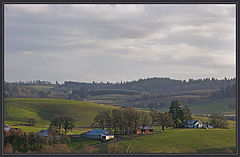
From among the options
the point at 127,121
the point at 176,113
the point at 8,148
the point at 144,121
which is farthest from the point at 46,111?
the point at 8,148

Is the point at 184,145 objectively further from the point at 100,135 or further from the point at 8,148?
the point at 8,148

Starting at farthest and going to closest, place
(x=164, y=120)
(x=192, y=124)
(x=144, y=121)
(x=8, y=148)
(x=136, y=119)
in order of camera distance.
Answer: (x=192, y=124) < (x=164, y=120) < (x=144, y=121) < (x=136, y=119) < (x=8, y=148)

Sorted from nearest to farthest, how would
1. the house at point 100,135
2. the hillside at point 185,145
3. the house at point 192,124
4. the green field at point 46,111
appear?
the hillside at point 185,145, the house at point 100,135, the house at point 192,124, the green field at point 46,111

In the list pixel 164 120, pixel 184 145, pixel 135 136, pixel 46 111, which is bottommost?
pixel 135 136

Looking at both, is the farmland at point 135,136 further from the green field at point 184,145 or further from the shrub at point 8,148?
the shrub at point 8,148

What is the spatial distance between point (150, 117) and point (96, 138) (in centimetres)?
2673

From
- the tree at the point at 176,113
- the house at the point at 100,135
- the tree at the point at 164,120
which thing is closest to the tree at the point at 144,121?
the tree at the point at 164,120

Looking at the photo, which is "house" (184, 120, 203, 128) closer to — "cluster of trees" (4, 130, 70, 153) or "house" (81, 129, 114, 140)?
"house" (81, 129, 114, 140)

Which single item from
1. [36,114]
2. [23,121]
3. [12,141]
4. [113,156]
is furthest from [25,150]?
[36,114]

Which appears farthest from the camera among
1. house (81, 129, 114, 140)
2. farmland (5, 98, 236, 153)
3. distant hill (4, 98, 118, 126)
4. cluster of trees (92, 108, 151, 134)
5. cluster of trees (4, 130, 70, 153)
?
distant hill (4, 98, 118, 126)

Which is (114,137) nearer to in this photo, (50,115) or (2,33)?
(2,33)

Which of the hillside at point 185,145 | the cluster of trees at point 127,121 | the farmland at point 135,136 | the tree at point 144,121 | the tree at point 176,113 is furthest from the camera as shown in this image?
the tree at point 176,113

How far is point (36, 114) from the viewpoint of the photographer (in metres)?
144

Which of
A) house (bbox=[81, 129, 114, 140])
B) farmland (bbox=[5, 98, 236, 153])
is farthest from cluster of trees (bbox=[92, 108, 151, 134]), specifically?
house (bbox=[81, 129, 114, 140])
